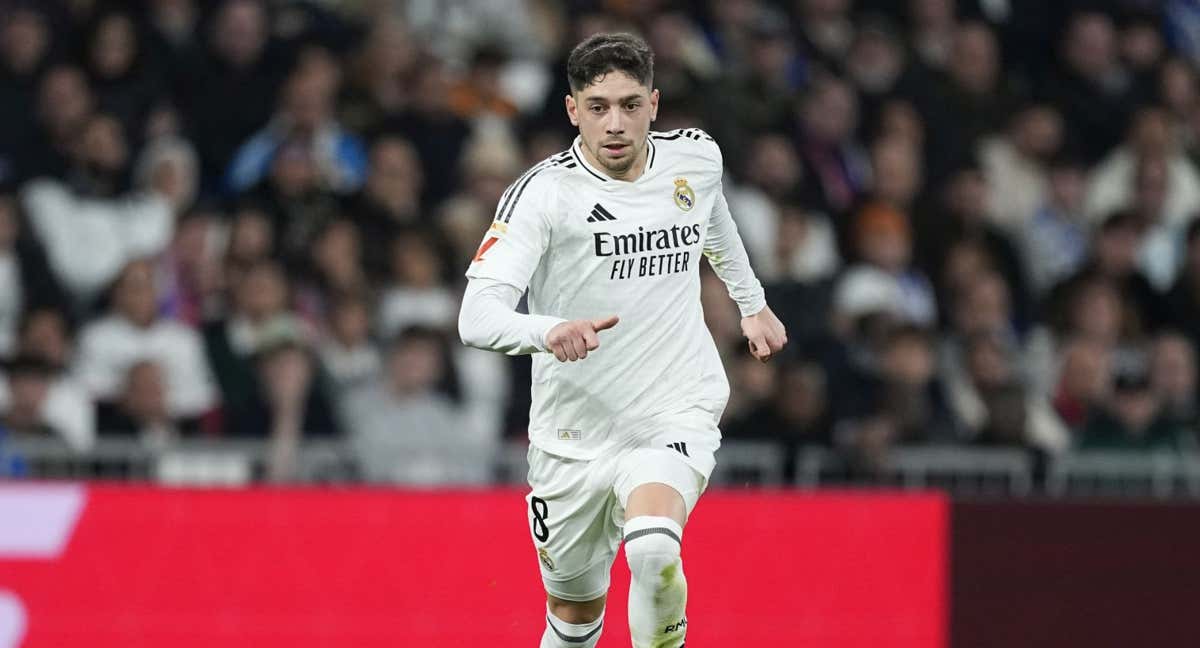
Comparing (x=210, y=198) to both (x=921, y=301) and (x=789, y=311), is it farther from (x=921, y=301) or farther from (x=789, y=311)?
(x=921, y=301)

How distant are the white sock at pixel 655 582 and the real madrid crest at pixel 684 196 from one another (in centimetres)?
102

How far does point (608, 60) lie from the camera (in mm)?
6098

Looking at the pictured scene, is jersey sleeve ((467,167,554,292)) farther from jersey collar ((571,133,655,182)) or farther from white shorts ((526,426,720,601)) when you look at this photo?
white shorts ((526,426,720,601))

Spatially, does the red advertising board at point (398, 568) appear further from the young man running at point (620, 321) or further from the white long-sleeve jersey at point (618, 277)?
the white long-sleeve jersey at point (618, 277)

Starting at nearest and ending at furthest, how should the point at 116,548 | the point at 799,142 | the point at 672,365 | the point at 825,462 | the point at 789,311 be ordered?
the point at 672,365, the point at 116,548, the point at 825,462, the point at 789,311, the point at 799,142

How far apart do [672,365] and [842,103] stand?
237 inches

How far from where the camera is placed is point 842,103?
1210cm

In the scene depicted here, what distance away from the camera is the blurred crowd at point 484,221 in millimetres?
10234

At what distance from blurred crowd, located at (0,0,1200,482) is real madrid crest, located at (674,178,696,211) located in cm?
375

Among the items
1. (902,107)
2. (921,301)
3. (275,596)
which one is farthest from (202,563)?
(902,107)

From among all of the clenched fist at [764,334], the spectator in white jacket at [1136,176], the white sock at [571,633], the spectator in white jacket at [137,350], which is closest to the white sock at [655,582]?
the white sock at [571,633]

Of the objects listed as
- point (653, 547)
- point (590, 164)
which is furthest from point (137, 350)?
point (653, 547)

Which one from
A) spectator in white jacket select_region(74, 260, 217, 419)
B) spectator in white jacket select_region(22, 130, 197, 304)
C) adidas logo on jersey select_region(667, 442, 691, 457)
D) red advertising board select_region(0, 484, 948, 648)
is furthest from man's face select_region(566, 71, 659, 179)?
spectator in white jacket select_region(22, 130, 197, 304)

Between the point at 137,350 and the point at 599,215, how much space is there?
473 cm
